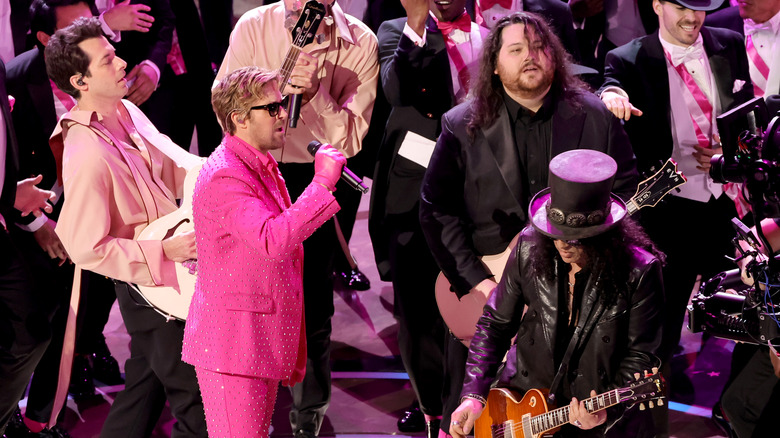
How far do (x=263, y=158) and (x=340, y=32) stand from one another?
124 cm

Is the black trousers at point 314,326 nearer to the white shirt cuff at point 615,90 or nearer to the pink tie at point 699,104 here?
the white shirt cuff at point 615,90

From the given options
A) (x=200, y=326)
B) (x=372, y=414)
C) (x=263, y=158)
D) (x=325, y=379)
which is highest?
(x=263, y=158)

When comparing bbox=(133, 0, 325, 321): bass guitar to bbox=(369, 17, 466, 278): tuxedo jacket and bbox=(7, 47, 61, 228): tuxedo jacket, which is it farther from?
bbox=(7, 47, 61, 228): tuxedo jacket

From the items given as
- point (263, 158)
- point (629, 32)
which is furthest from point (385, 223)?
point (629, 32)

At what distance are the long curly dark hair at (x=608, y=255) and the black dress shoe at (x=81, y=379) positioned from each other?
2.98m

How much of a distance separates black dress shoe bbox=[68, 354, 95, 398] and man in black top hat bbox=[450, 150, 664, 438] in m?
2.61

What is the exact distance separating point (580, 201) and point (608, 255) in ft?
0.74

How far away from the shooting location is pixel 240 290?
368cm

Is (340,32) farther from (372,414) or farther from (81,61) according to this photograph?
(372,414)

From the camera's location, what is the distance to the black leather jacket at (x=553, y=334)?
3539 mm

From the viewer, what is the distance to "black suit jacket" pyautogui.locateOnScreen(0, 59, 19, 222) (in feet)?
15.1

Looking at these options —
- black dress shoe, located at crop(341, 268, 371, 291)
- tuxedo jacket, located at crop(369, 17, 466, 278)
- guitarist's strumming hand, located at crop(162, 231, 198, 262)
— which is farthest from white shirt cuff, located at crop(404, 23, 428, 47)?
black dress shoe, located at crop(341, 268, 371, 291)

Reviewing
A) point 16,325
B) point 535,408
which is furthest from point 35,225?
point 535,408

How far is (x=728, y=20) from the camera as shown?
18.6 feet
